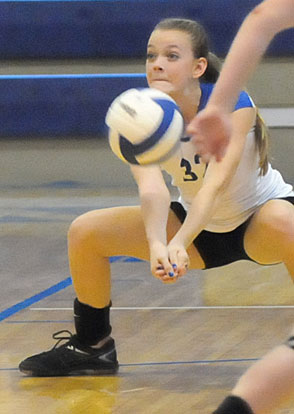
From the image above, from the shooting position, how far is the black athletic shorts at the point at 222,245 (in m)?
2.60

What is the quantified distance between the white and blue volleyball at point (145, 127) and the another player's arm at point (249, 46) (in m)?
0.46

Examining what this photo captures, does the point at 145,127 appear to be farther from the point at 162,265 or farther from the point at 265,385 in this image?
the point at 265,385

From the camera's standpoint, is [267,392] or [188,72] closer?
[267,392]

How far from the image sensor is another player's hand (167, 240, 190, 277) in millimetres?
2275

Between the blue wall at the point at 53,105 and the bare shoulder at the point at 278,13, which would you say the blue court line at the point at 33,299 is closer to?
the bare shoulder at the point at 278,13

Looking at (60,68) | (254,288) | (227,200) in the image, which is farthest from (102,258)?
(60,68)

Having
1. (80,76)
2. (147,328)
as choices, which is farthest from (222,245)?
(80,76)

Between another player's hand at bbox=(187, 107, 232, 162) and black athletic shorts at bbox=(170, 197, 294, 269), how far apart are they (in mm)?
999

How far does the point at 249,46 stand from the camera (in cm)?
163

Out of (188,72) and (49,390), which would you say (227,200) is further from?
(49,390)

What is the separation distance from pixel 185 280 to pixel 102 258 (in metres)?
1.15

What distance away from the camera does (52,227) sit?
480 cm

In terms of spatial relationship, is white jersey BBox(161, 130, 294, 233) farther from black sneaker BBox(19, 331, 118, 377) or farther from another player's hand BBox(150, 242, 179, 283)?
black sneaker BBox(19, 331, 118, 377)

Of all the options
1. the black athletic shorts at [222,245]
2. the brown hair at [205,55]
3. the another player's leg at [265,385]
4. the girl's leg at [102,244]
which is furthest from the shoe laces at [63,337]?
the another player's leg at [265,385]
